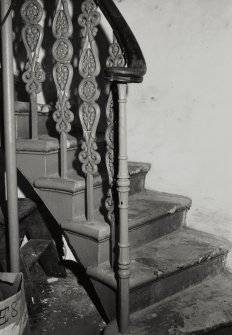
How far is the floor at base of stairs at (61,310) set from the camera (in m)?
1.98

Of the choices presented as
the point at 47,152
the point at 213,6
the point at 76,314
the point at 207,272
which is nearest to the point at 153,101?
the point at 213,6

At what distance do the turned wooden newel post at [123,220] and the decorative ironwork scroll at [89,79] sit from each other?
22 centimetres

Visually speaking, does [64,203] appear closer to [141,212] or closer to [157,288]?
[141,212]

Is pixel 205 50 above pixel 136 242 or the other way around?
above

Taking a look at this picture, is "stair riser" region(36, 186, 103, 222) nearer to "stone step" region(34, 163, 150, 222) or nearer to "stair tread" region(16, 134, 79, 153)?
"stone step" region(34, 163, 150, 222)

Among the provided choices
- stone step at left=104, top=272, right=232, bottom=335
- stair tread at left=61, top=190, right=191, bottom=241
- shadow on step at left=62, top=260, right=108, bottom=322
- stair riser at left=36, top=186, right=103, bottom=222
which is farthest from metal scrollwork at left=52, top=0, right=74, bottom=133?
stone step at left=104, top=272, right=232, bottom=335

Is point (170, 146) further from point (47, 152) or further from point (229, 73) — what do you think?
point (47, 152)

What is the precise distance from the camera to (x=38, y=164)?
2057mm

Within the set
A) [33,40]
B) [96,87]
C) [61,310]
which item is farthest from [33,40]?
[61,310]

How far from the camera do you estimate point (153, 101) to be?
104 inches

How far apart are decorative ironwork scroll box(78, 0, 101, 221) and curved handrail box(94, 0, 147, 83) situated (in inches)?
3.2

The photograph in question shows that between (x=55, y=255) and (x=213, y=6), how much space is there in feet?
6.76

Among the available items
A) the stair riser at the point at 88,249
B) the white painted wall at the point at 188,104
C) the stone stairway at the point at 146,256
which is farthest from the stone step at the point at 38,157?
the white painted wall at the point at 188,104

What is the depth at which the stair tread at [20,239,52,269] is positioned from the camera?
2283 millimetres
